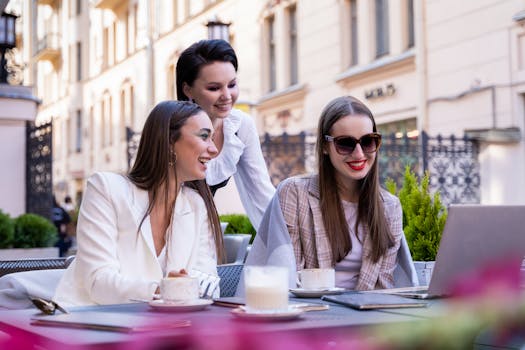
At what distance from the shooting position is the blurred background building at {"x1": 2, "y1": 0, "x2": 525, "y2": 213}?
41.3 ft

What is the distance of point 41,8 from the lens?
38.8 m

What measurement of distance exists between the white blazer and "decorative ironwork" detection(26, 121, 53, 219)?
8.63 metres

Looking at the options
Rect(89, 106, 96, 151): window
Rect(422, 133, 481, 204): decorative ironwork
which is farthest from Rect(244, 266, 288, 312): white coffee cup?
Rect(89, 106, 96, 151): window

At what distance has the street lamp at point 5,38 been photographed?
12047mm

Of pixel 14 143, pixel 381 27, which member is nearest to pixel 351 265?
pixel 14 143

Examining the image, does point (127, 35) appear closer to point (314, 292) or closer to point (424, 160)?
point (424, 160)

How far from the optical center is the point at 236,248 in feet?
15.7

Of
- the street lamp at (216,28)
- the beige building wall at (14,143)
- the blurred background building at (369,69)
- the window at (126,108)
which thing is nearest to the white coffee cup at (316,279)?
the blurred background building at (369,69)

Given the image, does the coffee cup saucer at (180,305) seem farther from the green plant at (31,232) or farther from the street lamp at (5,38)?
the street lamp at (5,38)

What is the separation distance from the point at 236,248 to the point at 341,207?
162 cm

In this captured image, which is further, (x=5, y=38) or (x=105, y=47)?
(x=105, y=47)

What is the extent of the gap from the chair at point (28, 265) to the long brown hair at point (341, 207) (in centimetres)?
160

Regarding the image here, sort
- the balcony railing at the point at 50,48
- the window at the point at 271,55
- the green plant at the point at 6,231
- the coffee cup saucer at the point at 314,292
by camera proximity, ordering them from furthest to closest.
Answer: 1. the balcony railing at the point at 50,48
2. the window at the point at 271,55
3. the green plant at the point at 6,231
4. the coffee cup saucer at the point at 314,292

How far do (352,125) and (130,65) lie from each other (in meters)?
25.5
